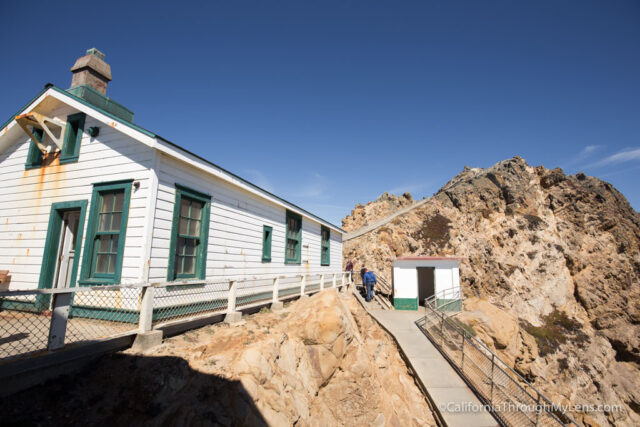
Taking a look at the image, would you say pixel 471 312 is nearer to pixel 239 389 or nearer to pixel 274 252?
pixel 274 252

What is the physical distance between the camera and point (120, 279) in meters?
6.15

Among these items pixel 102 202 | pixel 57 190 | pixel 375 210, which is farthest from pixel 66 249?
pixel 375 210

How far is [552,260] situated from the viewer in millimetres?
32875

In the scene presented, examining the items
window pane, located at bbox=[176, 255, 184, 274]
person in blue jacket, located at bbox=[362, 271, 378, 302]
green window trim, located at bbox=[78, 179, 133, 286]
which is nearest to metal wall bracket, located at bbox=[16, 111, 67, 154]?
green window trim, located at bbox=[78, 179, 133, 286]

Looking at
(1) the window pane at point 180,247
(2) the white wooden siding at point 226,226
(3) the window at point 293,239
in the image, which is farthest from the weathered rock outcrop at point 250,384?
(3) the window at point 293,239

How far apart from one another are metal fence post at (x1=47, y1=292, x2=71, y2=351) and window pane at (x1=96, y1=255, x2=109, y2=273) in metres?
2.74

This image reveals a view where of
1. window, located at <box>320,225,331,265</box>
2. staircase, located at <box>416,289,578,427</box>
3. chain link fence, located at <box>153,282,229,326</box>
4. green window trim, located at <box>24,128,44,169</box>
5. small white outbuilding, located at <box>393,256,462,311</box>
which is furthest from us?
small white outbuilding, located at <box>393,256,462,311</box>

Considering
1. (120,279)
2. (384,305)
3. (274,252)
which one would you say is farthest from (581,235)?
(120,279)

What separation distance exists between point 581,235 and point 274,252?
40.1m

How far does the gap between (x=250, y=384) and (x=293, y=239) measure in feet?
27.7

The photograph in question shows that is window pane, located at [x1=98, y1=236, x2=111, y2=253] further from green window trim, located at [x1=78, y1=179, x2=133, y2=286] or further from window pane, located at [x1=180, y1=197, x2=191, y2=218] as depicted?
window pane, located at [x1=180, y1=197, x2=191, y2=218]

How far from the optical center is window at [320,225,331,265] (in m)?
16.6

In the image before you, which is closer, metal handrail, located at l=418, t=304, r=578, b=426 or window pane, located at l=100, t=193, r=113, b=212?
window pane, located at l=100, t=193, r=113, b=212

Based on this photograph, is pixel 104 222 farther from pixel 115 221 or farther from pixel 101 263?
pixel 101 263
